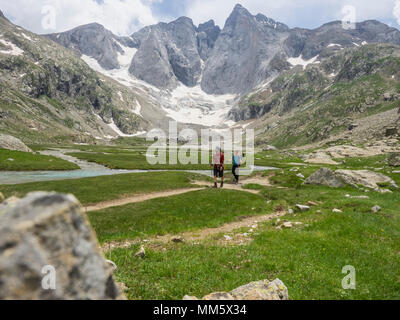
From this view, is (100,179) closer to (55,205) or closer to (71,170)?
(71,170)

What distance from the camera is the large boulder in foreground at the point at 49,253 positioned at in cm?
285

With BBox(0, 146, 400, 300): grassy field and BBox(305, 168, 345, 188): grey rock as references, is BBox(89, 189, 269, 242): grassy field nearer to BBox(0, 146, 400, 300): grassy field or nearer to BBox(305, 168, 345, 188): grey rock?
BBox(0, 146, 400, 300): grassy field

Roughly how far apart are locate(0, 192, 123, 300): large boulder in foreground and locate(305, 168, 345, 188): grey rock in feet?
133

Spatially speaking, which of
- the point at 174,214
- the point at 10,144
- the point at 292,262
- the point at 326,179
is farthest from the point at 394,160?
the point at 10,144

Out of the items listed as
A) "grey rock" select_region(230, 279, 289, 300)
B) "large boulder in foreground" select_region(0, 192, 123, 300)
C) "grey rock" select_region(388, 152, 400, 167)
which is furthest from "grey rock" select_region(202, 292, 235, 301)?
"grey rock" select_region(388, 152, 400, 167)

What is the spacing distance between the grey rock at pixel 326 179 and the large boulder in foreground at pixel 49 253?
40666mm

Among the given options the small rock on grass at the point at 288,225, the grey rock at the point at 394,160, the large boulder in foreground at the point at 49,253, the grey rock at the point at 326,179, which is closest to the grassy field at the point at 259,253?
the small rock on grass at the point at 288,225

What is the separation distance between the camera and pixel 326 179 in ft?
127

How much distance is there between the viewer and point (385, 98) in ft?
573

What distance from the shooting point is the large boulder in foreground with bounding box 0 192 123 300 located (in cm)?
285

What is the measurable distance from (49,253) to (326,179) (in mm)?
42706

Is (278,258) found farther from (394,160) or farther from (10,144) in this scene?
(10,144)

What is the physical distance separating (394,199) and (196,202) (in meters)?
22.2
